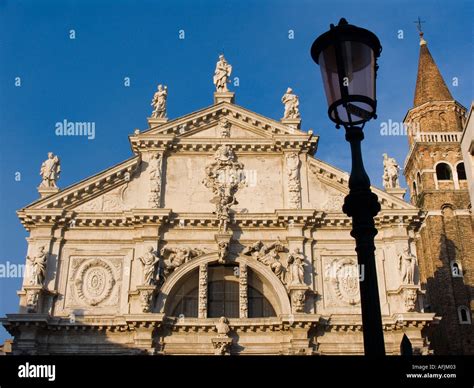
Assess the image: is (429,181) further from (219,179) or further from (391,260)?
(219,179)

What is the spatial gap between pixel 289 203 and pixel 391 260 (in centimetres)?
508

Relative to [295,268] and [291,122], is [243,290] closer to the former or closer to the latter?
[295,268]

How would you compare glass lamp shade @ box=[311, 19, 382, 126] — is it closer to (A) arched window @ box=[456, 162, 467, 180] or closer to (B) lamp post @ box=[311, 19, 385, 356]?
(B) lamp post @ box=[311, 19, 385, 356]

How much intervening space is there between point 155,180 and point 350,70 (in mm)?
21585

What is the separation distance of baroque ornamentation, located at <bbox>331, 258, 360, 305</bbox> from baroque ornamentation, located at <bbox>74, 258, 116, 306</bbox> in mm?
9523

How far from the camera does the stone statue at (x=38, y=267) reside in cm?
2519

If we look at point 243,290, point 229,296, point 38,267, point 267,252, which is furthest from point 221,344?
point 38,267

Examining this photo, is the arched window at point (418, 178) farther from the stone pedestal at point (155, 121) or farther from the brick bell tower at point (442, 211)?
the stone pedestal at point (155, 121)

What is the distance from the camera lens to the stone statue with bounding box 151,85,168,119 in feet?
97.2

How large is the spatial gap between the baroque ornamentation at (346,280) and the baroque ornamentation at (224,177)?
214 inches

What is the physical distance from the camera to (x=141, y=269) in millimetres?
25922

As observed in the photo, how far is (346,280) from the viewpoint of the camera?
26.2 metres

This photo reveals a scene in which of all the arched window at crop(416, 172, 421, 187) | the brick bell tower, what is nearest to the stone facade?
the brick bell tower

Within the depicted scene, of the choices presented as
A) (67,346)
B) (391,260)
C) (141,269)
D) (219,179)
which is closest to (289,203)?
(219,179)
